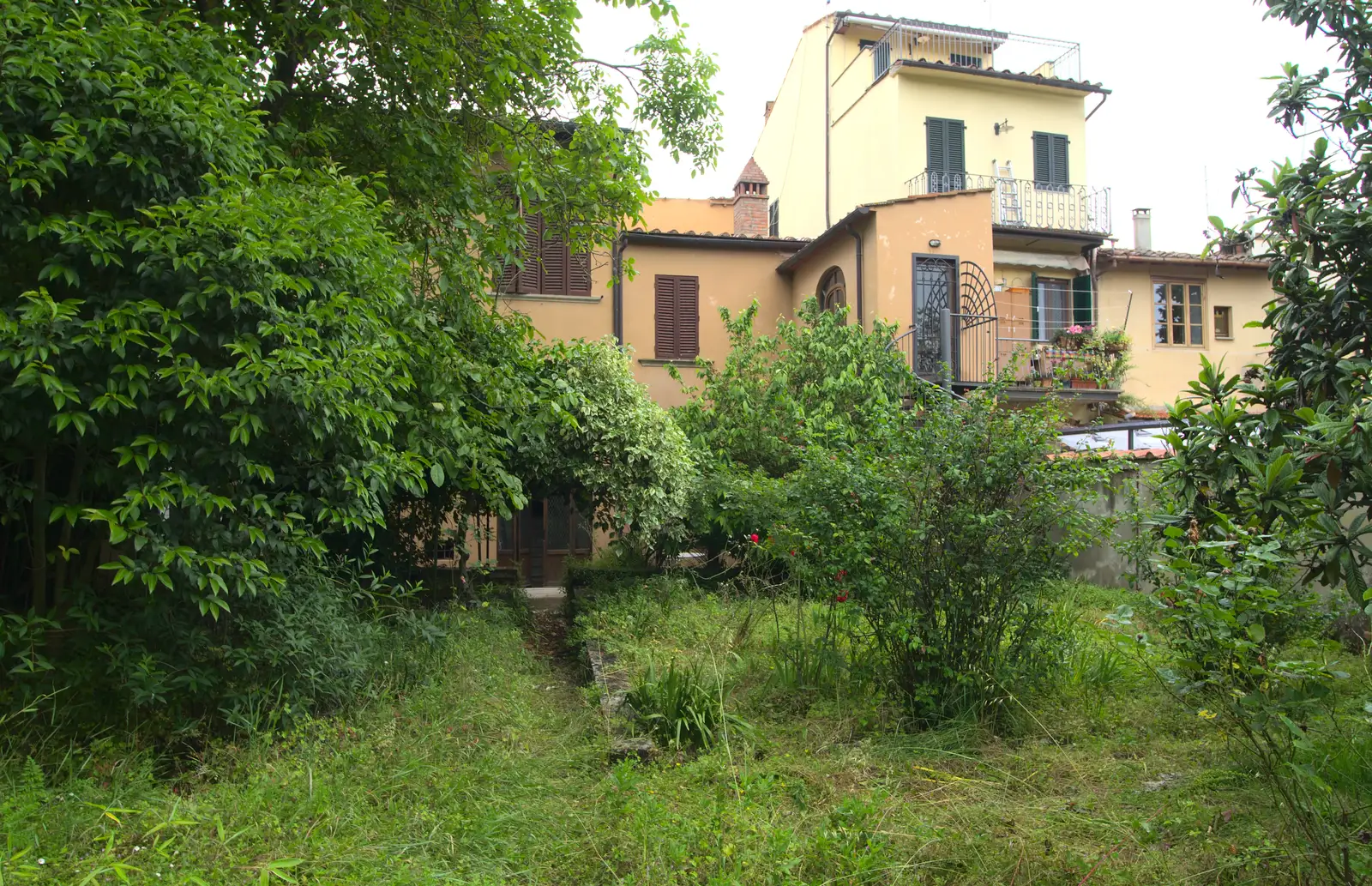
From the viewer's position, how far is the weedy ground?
11.6 ft

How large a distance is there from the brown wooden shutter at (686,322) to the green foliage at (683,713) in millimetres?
10947

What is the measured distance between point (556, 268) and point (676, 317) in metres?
2.29

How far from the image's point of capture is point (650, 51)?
8.34 metres

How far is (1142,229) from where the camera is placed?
20.2 m

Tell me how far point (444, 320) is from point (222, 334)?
9.85ft

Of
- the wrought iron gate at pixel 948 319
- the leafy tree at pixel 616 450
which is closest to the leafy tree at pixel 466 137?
the leafy tree at pixel 616 450

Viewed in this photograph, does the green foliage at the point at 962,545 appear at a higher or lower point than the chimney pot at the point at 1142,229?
lower

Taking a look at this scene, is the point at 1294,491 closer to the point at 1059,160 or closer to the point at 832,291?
the point at 832,291

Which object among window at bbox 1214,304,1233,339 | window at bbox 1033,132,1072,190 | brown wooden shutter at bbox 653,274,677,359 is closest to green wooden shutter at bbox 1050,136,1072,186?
window at bbox 1033,132,1072,190

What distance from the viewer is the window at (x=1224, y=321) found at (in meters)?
18.8

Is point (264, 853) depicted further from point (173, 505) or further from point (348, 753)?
point (173, 505)

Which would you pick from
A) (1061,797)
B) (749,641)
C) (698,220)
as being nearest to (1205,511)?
(1061,797)

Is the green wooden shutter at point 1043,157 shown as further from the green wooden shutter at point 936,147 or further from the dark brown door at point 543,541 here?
the dark brown door at point 543,541

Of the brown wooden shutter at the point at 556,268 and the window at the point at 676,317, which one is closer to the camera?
the brown wooden shutter at the point at 556,268
